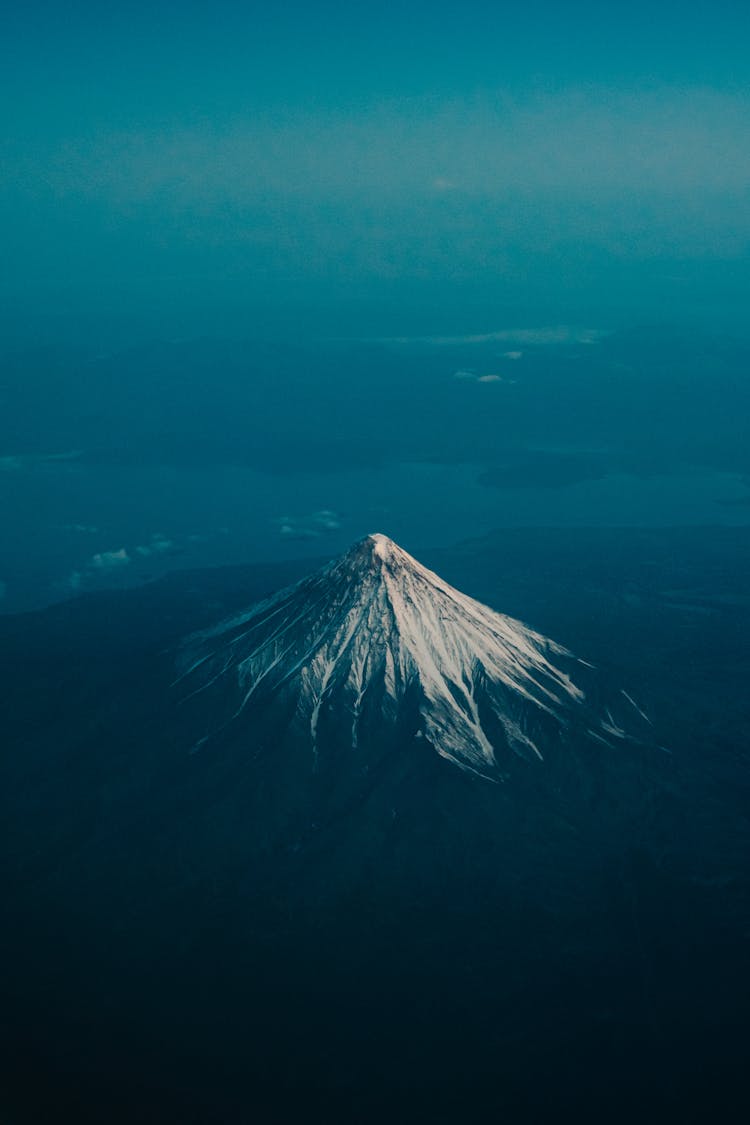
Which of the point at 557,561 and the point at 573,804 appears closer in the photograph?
the point at 573,804

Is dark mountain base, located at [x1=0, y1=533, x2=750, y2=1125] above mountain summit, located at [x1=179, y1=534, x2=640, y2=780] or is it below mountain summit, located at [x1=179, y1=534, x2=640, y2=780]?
below

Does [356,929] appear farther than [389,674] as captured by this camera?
No

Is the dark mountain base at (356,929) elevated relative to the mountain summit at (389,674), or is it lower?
lower

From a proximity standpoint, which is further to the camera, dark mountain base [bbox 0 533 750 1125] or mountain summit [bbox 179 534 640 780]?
Answer: mountain summit [bbox 179 534 640 780]

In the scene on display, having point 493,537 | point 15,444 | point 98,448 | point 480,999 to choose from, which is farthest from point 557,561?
point 15,444

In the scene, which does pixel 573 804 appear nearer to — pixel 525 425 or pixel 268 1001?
pixel 268 1001

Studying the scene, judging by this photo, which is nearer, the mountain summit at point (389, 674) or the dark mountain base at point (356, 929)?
the dark mountain base at point (356, 929)

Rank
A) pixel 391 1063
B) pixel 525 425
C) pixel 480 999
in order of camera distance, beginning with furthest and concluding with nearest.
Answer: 1. pixel 525 425
2. pixel 480 999
3. pixel 391 1063

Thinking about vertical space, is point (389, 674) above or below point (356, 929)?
above
